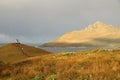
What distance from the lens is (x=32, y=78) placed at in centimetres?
2541

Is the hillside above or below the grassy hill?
above

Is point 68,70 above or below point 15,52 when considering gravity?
below

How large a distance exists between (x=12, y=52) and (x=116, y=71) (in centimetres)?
2673

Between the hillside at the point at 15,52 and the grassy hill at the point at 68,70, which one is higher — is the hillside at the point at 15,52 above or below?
above

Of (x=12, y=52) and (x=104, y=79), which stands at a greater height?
(x=12, y=52)

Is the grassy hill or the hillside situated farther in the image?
the hillside

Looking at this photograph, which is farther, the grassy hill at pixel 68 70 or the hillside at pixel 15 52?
the hillside at pixel 15 52

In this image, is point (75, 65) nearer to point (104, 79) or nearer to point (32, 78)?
point (32, 78)

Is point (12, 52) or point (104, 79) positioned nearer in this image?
point (104, 79)

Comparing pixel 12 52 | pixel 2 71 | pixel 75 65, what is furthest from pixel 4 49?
pixel 75 65

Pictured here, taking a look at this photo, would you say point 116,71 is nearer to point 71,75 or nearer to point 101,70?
point 101,70

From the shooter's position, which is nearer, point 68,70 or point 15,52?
point 68,70

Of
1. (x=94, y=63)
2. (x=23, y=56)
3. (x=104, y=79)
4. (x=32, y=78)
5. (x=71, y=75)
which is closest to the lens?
(x=104, y=79)

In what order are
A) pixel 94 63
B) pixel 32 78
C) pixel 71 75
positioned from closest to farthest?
pixel 71 75 → pixel 32 78 → pixel 94 63
